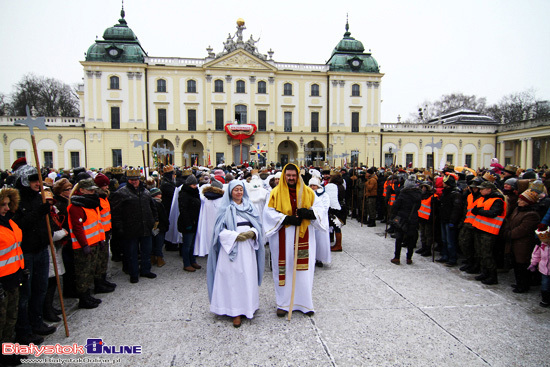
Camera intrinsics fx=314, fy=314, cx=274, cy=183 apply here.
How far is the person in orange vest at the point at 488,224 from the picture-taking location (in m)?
5.77

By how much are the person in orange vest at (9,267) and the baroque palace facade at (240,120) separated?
95.1ft

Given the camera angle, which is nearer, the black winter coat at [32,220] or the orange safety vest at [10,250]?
the orange safety vest at [10,250]

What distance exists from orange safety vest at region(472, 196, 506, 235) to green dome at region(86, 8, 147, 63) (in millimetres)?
37179

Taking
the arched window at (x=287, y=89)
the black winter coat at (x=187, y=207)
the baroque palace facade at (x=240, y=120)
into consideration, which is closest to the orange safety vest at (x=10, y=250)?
the black winter coat at (x=187, y=207)

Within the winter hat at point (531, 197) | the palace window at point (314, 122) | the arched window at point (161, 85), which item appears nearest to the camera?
the winter hat at point (531, 197)

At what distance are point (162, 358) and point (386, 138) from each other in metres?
38.5

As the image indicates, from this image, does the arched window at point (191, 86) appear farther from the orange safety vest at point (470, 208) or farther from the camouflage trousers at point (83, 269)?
the orange safety vest at point (470, 208)

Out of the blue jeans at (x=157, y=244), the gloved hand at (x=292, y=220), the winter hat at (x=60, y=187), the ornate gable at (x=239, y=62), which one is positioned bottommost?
the blue jeans at (x=157, y=244)

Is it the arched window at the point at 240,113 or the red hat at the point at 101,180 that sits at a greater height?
the arched window at the point at 240,113

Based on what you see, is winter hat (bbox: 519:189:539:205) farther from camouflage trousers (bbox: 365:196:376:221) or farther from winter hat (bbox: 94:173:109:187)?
winter hat (bbox: 94:173:109:187)

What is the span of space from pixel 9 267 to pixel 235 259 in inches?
96.0

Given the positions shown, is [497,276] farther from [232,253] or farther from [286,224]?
[232,253]

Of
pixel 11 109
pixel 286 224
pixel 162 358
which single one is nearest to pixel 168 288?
pixel 162 358

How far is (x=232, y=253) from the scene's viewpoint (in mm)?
4160
